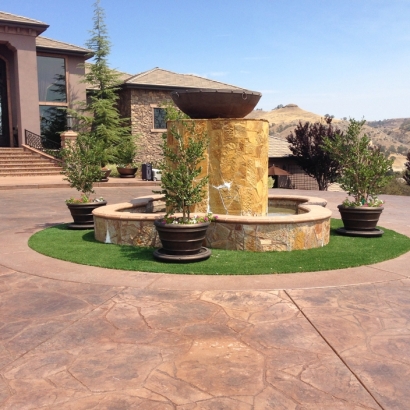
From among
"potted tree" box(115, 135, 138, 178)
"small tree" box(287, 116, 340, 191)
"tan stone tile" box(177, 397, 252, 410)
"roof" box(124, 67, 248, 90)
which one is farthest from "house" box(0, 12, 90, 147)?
"tan stone tile" box(177, 397, 252, 410)

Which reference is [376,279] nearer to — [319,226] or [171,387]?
[319,226]

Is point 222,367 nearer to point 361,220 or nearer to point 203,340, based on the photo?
point 203,340

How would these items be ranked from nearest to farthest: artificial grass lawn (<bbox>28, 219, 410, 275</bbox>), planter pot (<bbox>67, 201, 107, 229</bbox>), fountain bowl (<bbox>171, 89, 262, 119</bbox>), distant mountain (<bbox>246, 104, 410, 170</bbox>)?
artificial grass lawn (<bbox>28, 219, 410, 275</bbox>) < fountain bowl (<bbox>171, 89, 262, 119</bbox>) < planter pot (<bbox>67, 201, 107, 229</bbox>) < distant mountain (<bbox>246, 104, 410, 170</bbox>)

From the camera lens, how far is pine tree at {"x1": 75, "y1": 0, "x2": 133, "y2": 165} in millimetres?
25453

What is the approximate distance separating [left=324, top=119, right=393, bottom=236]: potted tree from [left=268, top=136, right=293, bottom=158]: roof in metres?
20.6

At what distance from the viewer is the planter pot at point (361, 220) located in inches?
320

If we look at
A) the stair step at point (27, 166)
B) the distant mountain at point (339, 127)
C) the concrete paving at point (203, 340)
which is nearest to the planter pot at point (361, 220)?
the concrete paving at point (203, 340)

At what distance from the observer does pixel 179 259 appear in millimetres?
6215

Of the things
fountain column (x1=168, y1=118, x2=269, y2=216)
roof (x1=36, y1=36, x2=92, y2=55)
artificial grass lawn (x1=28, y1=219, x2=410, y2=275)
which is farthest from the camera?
roof (x1=36, y1=36, x2=92, y2=55)

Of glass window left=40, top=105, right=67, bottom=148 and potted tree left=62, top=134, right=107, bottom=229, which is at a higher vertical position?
glass window left=40, top=105, right=67, bottom=148

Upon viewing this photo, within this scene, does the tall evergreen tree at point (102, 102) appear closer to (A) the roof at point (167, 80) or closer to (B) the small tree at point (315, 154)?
(A) the roof at point (167, 80)

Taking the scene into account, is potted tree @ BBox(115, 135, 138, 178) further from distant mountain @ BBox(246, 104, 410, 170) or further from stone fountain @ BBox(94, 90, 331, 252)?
distant mountain @ BBox(246, 104, 410, 170)

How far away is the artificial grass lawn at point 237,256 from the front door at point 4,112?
19.2 meters

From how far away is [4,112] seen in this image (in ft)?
81.8
